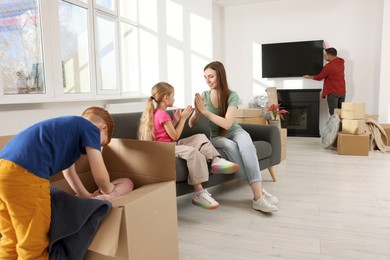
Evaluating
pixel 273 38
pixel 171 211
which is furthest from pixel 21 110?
pixel 273 38

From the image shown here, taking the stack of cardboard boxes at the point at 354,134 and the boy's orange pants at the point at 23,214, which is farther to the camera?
the stack of cardboard boxes at the point at 354,134

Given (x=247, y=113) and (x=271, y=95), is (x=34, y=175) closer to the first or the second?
(x=247, y=113)

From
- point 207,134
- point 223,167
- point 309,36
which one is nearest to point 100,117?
point 223,167

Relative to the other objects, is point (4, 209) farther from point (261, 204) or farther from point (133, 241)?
point (261, 204)

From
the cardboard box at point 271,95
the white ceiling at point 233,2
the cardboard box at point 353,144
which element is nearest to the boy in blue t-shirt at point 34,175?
the cardboard box at point 353,144

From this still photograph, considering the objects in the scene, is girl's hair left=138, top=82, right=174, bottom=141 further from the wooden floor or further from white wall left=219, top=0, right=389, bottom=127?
white wall left=219, top=0, right=389, bottom=127

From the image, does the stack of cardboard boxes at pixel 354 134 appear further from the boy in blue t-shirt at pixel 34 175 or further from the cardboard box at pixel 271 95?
the boy in blue t-shirt at pixel 34 175

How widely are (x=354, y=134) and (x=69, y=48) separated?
12.7 ft

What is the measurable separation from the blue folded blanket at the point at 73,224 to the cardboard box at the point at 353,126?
3.95 metres

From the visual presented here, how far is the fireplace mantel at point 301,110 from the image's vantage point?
5.70 meters

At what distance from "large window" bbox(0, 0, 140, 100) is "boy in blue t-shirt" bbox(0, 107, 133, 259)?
2362mm

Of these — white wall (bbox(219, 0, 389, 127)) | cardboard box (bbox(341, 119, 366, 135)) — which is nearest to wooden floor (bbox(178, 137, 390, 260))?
cardboard box (bbox(341, 119, 366, 135))

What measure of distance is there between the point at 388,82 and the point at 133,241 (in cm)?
535

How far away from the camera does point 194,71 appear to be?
534cm
